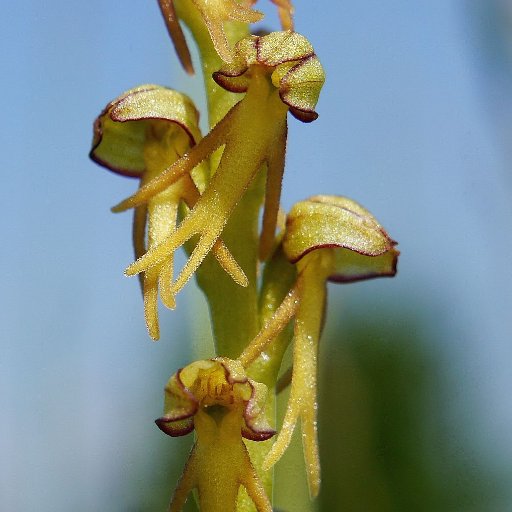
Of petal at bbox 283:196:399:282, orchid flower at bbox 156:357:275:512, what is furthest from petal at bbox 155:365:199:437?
petal at bbox 283:196:399:282

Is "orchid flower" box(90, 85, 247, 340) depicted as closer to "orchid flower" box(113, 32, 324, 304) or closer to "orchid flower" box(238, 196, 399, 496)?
"orchid flower" box(113, 32, 324, 304)

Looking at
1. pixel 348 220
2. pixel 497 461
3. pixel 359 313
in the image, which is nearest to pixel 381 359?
pixel 359 313

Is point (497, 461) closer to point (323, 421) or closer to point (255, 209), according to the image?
point (323, 421)

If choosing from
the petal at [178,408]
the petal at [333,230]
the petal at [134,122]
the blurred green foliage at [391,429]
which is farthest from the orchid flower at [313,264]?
the blurred green foliage at [391,429]

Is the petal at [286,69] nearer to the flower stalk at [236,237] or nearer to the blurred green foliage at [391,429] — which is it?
the flower stalk at [236,237]

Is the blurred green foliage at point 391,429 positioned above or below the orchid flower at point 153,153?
below

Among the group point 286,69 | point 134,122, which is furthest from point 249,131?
point 134,122
